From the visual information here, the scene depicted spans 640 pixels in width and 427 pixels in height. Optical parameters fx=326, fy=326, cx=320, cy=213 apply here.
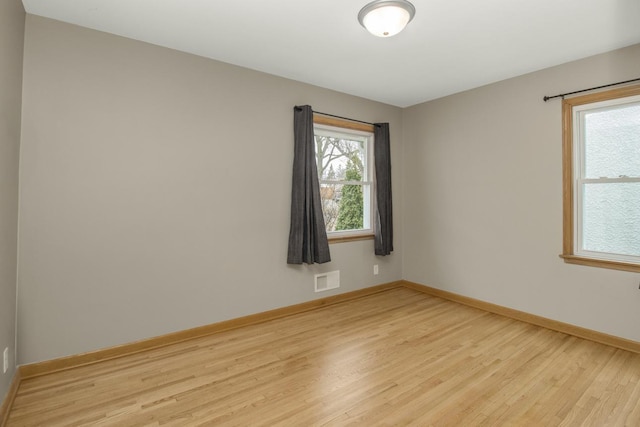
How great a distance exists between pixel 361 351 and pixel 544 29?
9.27ft

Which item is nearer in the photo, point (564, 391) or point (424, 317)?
point (564, 391)

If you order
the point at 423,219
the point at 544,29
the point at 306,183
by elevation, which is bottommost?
the point at 423,219

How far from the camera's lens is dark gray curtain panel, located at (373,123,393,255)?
413 cm

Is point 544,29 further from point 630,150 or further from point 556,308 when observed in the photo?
point 556,308

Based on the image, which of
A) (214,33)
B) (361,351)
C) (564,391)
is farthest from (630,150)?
(214,33)

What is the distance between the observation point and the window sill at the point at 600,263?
8.76 feet

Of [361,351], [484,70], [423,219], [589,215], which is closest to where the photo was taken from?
[361,351]

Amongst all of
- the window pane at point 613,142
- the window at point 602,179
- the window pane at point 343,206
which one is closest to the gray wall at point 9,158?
the window pane at point 343,206

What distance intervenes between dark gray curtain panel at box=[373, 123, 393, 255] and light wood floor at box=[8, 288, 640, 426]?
50.2 inches

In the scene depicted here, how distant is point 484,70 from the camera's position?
320cm

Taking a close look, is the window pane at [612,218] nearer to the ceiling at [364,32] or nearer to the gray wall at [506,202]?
the gray wall at [506,202]

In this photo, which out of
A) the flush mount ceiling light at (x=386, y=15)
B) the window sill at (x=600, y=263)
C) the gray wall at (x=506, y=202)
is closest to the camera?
the flush mount ceiling light at (x=386, y=15)

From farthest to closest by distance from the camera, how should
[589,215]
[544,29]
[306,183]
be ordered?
[306,183], [589,215], [544,29]

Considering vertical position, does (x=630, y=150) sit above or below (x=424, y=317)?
above
